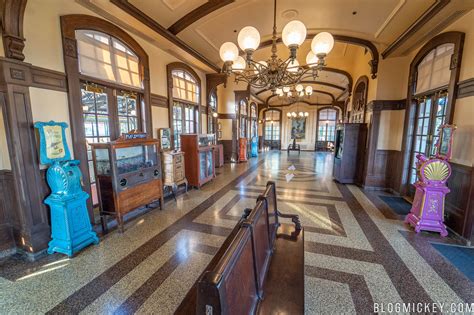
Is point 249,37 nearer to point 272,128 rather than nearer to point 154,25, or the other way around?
point 154,25

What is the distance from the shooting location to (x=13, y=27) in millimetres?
2152

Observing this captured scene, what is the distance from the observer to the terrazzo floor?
70.2 inches

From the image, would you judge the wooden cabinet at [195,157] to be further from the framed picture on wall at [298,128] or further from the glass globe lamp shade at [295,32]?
the framed picture on wall at [298,128]

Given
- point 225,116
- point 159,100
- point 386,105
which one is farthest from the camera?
point 225,116

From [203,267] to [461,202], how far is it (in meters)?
3.79

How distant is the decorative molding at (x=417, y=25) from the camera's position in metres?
2.80

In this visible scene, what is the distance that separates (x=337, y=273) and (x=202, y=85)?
239 inches

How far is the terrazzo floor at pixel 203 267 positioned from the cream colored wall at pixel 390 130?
6.93ft

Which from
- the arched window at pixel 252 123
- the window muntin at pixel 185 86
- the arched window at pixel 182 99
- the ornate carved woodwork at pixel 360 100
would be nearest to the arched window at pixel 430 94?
the ornate carved woodwork at pixel 360 100

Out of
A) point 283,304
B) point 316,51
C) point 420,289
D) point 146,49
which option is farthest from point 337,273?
point 146,49

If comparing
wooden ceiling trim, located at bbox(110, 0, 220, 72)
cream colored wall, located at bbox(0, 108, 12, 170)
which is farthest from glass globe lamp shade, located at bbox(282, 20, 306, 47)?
cream colored wall, located at bbox(0, 108, 12, 170)

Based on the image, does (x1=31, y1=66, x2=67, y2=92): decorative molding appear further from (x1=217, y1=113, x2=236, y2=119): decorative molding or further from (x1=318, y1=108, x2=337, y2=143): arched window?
(x1=318, y1=108, x2=337, y2=143): arched window

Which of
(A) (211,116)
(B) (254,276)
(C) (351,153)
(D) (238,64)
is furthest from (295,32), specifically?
(A) (211,116)

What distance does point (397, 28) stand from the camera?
3.89m
